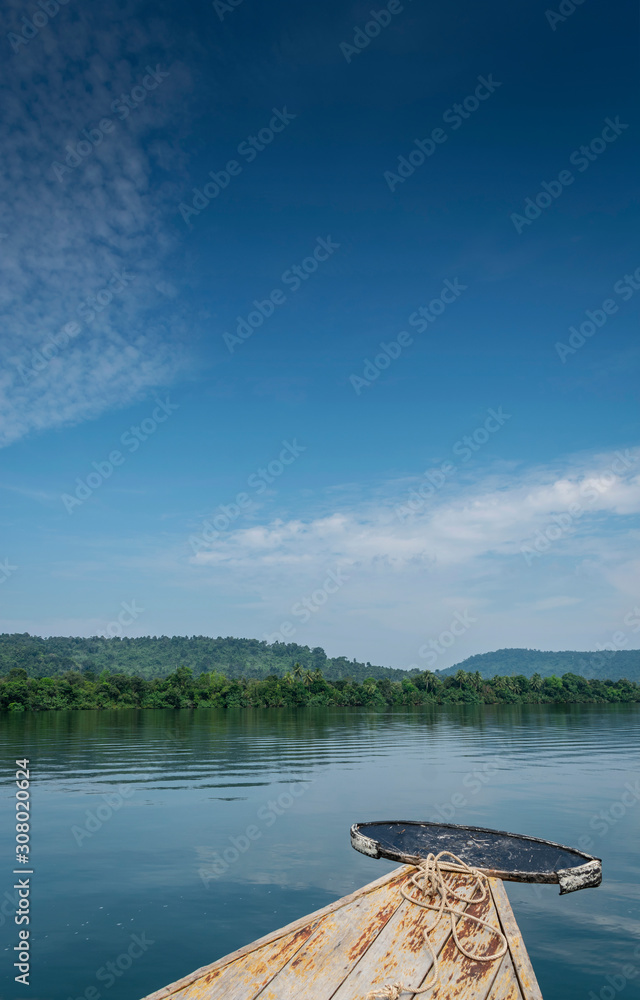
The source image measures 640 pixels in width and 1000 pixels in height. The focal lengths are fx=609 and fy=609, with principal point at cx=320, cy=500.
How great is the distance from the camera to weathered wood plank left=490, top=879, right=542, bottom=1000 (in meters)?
4.57

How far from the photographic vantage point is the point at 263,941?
5352 millimetres

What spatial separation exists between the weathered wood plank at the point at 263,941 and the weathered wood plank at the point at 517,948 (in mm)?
925

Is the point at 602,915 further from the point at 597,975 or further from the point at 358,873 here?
the point at 358,873

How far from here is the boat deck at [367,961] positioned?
4691mm

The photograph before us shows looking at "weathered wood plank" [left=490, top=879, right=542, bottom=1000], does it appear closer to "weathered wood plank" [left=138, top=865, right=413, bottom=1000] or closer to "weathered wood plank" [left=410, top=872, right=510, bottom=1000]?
"weathered wood plank" [left=410, top=872, right=510, bottom=1000]

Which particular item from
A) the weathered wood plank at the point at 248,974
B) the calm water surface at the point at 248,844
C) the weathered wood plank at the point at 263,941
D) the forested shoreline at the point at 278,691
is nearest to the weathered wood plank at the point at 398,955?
the weathered wood plank at the point at 263,941

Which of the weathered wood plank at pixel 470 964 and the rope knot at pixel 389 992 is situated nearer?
the rope knot at pixel 389 992

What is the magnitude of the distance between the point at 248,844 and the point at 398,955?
1236 centimetres

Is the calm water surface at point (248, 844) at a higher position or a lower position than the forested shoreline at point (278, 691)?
higher

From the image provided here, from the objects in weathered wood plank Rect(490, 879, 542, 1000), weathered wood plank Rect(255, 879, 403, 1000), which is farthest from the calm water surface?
weathered wood plank Rect(255, 879, 403, 1000)

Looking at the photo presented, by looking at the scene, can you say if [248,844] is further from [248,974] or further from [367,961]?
[367,961]

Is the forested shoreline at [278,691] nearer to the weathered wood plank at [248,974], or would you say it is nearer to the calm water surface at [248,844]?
the calm water surface at [248,844]

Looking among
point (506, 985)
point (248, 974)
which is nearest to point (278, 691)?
point (248, 974)

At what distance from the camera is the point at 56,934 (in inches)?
406
